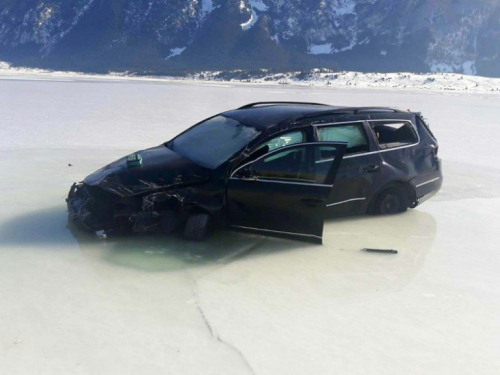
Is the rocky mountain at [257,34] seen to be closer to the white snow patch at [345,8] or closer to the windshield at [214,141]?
the white snow patch at [345,8]

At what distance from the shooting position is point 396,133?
24.2 feet

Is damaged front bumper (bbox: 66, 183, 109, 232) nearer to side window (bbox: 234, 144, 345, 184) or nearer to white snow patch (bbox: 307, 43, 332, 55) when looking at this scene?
side window (bbox: 234, 144, 345, 184)

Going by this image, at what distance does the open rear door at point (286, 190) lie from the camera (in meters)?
5.74

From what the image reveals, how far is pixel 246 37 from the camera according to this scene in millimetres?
137625

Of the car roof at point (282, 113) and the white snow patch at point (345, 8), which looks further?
→ the white snow patch at point (345, 8)

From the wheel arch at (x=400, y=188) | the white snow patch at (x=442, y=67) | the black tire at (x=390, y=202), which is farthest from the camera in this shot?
the white snow patch at (x=442, y=67)

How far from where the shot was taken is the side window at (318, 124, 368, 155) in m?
6.61

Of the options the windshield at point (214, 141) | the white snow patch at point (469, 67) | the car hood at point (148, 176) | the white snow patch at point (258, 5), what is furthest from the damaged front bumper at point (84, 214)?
the white snow patch at point (258, 5)

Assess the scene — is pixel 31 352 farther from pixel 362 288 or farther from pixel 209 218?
pixel 362 288

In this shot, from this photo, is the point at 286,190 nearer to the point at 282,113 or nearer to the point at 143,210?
the point at 282,113

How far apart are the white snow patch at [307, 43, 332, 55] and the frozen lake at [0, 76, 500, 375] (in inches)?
5333

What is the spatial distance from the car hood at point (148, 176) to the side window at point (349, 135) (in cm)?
163

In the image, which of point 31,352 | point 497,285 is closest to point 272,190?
point 497,285

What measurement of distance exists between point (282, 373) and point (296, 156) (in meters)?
2.73
